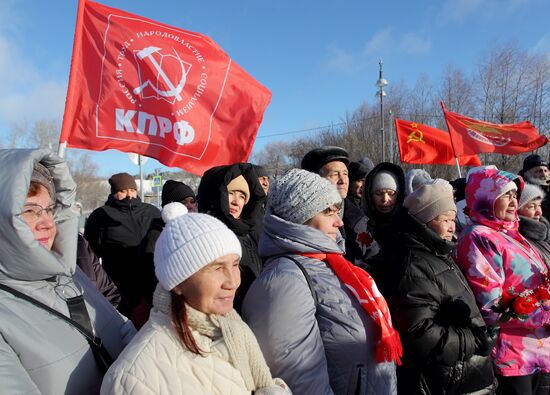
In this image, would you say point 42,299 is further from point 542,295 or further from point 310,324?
point 542,295

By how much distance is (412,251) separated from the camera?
9.05ft

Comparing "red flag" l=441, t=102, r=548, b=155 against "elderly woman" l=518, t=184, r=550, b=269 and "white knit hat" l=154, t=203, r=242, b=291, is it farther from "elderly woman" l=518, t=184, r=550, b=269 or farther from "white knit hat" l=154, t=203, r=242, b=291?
"white knit hat" l=154, t=203, r=242, b=291

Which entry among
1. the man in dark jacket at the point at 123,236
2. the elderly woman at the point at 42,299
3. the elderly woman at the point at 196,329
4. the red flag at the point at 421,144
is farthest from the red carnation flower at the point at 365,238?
the red flag at the point at 421,144

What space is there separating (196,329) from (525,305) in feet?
7.26

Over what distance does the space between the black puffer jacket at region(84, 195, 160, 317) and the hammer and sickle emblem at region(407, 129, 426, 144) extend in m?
6.17

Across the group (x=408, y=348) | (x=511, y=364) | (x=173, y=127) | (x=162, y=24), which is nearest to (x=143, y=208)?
(x=173, y=127)

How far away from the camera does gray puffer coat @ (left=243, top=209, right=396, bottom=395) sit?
187cm

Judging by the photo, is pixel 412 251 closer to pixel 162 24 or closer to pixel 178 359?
pixel 178 359

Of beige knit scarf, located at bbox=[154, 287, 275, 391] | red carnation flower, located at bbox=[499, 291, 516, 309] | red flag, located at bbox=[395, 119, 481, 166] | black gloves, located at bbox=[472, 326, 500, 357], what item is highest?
red flag, located at bbox=[395, 119, 481, 166]

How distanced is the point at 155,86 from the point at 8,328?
9.10ft

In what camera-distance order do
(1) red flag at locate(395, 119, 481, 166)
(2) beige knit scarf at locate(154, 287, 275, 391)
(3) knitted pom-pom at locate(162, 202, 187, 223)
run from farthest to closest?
(1) red flag at locate(395, 119, 481, 166) → (3) knitted pom-pom at locate(162, 202, 187, 223) → (2) beige knit scarf at locate(154, 287, 275, 391)

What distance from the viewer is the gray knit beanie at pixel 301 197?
224 centimetres

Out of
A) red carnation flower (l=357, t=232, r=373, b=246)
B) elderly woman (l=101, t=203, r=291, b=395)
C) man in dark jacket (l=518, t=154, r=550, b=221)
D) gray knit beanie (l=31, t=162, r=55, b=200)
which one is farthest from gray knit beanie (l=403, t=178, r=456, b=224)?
man in dark jacket (l=518, t=154, r=550, b=221)

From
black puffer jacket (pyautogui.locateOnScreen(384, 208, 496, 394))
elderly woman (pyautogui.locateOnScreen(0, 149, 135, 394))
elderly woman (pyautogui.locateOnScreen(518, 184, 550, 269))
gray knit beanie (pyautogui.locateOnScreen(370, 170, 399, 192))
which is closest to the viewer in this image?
elderly woman (pyautogui.locateOnScreen(0, 149, 135, 394))
